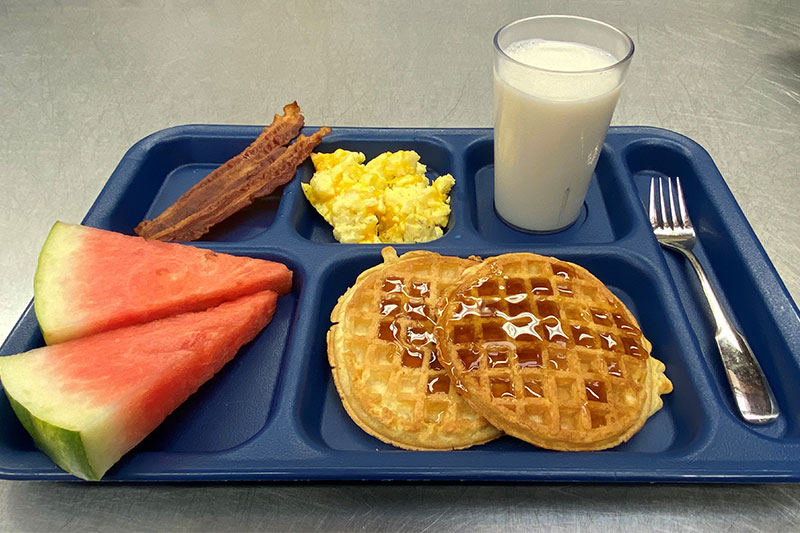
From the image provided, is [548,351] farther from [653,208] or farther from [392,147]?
[392,147]

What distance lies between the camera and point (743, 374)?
1.35m

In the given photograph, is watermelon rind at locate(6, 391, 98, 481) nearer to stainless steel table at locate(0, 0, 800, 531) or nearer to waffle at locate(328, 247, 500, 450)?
stainless steel table at locate(0, 0, 800, 531)

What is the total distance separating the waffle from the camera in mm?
1237

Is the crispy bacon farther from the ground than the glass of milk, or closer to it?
closer to it

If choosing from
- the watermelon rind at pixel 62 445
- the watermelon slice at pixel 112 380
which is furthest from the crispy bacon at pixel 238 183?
the watermelon rind at pixel 62 445

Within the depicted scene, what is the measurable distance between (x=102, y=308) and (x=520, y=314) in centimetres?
105

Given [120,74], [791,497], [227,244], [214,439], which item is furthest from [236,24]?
[791,497]

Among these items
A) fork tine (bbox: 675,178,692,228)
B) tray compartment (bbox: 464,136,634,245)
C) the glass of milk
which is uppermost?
the glass of milk

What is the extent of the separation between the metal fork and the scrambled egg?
710mm

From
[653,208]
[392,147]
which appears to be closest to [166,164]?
[392,147]

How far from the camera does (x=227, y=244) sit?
167cm

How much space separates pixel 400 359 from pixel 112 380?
647mm

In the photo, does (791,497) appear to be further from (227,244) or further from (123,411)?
(227,244)

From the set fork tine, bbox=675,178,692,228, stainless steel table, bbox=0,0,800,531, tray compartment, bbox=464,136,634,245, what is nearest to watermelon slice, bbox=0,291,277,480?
stainless steel table, bbox=0,0,800,531
